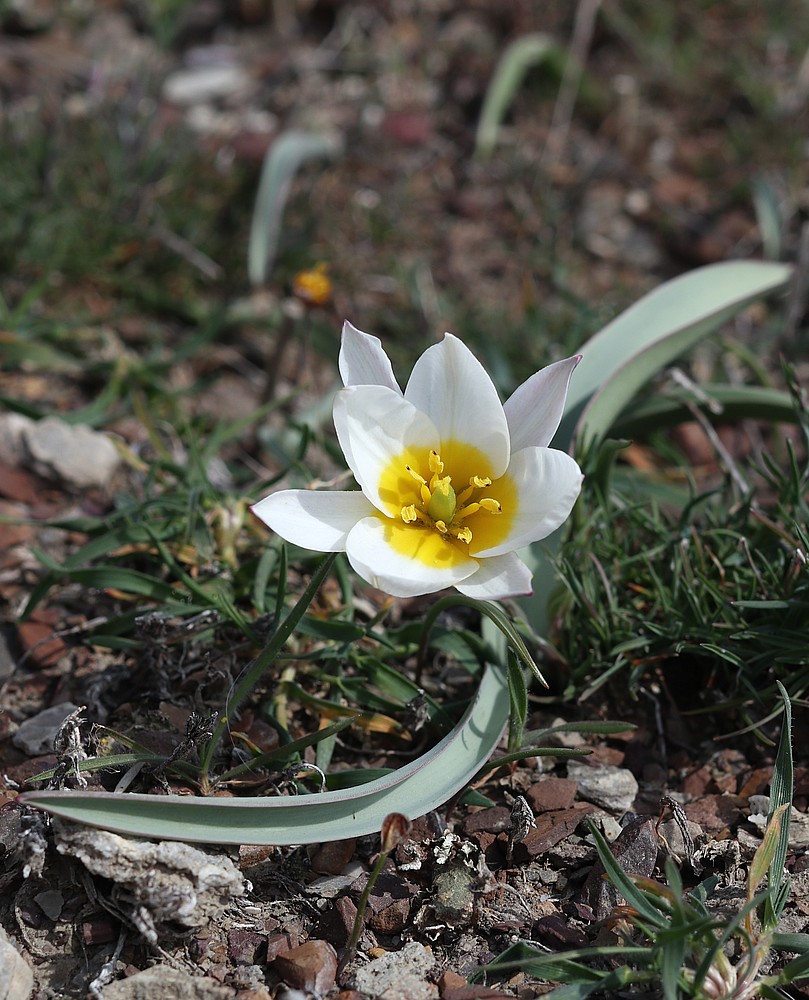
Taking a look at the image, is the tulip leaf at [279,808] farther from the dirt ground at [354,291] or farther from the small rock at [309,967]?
the small rock at [309,967]

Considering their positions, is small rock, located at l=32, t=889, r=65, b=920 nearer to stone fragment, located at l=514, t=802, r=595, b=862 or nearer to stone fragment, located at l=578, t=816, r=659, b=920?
stone fragment, located at l=514, t=802, r=595, b=862

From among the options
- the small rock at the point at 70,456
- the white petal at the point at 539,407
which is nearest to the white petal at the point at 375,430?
the white petal at the point at 539,407

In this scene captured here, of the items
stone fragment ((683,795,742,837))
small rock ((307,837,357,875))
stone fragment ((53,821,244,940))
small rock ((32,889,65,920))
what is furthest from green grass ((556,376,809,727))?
small rock ((32,889,65,920))

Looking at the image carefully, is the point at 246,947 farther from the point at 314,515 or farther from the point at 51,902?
the point at 314,515

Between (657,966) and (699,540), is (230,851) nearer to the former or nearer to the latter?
(657,966)

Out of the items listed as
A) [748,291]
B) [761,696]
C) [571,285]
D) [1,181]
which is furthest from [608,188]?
[761,696]
